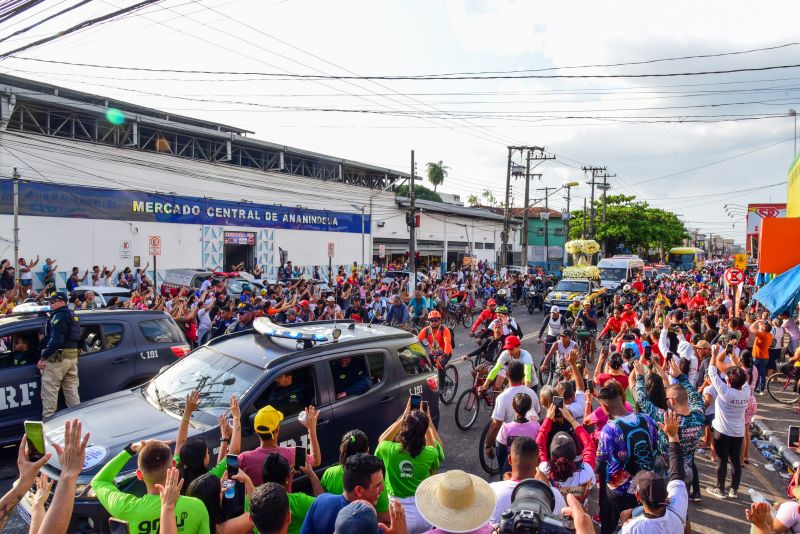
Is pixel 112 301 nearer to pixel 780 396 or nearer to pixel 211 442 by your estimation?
pixel 211 442

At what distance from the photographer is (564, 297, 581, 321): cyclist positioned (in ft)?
59.6

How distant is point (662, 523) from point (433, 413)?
376 centimetres

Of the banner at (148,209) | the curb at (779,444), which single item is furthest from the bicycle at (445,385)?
the banner at (148,209)

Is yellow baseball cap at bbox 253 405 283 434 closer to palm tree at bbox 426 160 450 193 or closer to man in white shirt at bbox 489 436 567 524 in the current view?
man in white shirt at bbox 489 436 567 524

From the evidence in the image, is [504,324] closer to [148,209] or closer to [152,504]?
[152,504]

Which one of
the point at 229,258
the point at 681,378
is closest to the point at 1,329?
the point at 681,378

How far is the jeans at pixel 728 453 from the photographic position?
20.4 feet

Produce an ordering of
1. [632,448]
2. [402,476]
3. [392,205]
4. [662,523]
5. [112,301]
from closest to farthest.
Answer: [662,523]
[402,476]
[632,448]
[112,301]
[392,205]

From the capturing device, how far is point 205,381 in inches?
210

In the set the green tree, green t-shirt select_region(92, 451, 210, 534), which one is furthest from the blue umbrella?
the green tree

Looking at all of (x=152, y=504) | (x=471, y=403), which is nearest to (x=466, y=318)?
(x=471, y=403)

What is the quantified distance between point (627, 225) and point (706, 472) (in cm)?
5506

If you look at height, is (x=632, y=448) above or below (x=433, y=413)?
above

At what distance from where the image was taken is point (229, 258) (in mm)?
30156
